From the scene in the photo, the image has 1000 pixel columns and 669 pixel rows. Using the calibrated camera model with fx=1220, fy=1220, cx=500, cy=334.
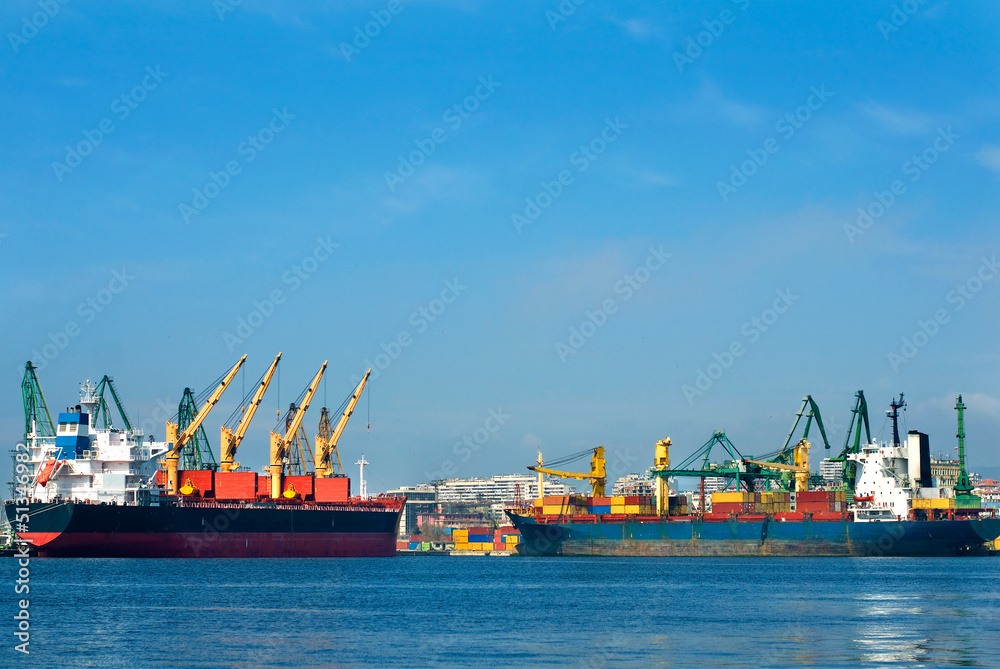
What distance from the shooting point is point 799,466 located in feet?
304

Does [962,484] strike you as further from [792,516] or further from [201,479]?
[201,479]

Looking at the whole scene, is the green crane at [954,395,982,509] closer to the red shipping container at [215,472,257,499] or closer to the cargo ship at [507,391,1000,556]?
the cargo ship at [507,391,1000,556]

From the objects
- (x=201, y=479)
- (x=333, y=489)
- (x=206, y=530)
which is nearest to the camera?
(x=206, y=530)

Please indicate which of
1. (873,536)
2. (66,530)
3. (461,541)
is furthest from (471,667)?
(461,541)

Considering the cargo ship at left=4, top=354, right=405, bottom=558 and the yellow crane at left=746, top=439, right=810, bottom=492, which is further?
the yellow crane at left=746, top=439, right=810, bottom=492

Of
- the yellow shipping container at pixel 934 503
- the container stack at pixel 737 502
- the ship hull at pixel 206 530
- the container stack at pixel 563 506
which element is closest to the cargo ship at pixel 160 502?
the ship hull at pixel 206 530

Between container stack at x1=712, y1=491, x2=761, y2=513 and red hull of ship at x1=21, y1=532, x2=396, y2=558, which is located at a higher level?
container stack at x1=712, y1=491, x2=761, y2=513

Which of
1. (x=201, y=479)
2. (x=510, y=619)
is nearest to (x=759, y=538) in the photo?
(x=201, y=479)

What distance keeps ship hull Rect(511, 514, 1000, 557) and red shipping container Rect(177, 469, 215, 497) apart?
23993mm

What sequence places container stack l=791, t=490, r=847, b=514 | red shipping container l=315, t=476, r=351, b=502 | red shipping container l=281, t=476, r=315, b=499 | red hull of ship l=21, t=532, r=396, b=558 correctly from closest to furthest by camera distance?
red hull of ship l=21, t=532, r=396, b=558 → container stack l=791, t=490, r=847, b=514 → red shipping container l=281, t=476, r=315, b=499 → red shipping container l=315, t=476, r=351, b=502

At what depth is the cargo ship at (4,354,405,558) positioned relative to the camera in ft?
235

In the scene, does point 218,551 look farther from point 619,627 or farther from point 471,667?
point 471,667

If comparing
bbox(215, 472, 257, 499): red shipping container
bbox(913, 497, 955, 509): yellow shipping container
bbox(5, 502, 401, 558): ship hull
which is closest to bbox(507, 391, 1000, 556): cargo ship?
bbox(913, 497, 955, 509): yellow shipping container

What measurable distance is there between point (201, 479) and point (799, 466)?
145ft
